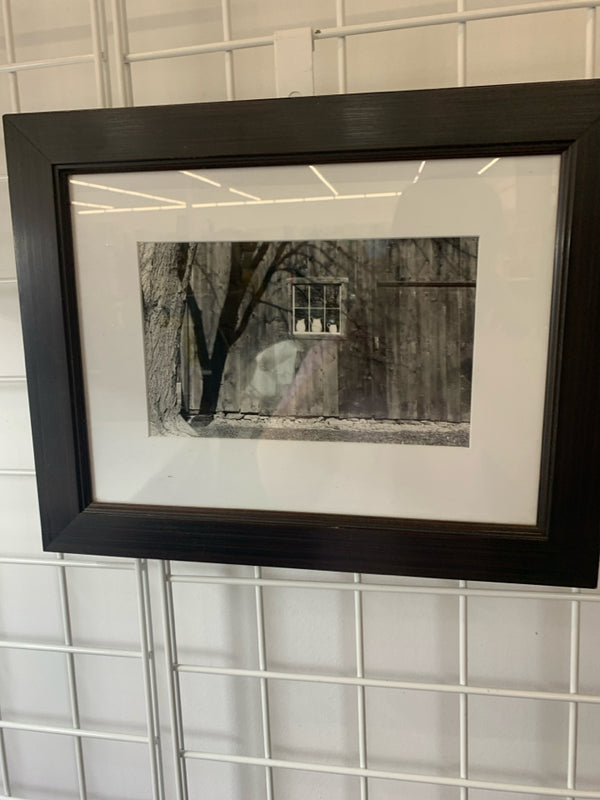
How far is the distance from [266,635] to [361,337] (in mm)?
376

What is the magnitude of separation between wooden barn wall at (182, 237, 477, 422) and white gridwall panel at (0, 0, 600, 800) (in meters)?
0.16

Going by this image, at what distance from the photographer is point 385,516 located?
47 cm

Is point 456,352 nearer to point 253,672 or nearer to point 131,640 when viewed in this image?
point 253,672

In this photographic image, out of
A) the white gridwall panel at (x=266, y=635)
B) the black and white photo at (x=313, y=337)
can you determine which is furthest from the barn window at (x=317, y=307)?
the white gridwall panel at (x=266, y=635)

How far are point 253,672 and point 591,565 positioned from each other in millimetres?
352

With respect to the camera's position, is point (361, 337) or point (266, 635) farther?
point (266, 635)

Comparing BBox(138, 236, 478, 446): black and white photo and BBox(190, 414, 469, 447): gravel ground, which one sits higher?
BBox(138, 236, 478, 446): black and white photo

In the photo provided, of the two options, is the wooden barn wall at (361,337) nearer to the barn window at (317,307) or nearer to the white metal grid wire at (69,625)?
the barn window at (317,307)

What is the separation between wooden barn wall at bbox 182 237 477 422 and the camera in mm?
434

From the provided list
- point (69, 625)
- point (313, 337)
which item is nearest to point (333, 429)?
point (313, 337)

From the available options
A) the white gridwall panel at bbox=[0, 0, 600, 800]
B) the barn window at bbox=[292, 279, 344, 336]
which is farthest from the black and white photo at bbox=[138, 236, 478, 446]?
the white gridwall panel at bbox=[0, 0, 600, 800]

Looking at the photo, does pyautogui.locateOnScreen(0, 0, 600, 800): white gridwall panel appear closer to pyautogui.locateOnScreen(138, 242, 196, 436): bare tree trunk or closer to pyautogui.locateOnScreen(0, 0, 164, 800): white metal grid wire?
pyautogui.locateOnScreen(0, 0, 164, 800): white metal grid wire

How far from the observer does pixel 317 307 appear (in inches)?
17.9

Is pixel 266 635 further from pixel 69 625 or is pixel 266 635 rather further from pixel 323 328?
pixel 323 328
